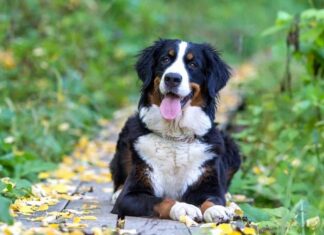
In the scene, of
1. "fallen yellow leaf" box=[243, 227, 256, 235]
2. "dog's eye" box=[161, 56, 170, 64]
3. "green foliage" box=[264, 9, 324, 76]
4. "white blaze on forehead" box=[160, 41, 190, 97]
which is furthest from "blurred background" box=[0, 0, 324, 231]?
"white blaze on forehead" box=[160, 41, 190, 97]

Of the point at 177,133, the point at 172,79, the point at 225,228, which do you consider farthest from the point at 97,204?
the point at 225,228

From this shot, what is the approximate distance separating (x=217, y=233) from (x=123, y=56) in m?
9.99

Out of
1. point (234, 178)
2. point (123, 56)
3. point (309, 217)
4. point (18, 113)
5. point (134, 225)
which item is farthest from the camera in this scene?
point (123, 56)

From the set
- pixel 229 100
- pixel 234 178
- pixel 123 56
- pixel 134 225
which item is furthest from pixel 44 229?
pixel 123 56

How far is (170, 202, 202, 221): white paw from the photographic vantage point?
4774mm

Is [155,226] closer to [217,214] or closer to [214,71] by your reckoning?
[217,214]

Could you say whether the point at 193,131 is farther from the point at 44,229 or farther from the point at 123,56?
the point at 123,56

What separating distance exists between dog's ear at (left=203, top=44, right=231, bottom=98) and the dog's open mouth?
0.23 m

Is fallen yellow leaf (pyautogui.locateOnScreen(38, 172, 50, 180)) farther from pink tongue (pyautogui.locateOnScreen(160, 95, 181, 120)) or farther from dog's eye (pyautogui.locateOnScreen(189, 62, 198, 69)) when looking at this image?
dog's eye (pyautogui.locateOnScreen(189, 62, 198, 69))

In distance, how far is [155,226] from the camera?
4.58m

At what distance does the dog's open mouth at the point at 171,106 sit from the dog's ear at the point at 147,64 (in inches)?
9.2

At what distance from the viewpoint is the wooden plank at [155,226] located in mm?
4418

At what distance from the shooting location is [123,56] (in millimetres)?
13891

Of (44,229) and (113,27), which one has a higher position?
(113,27)
